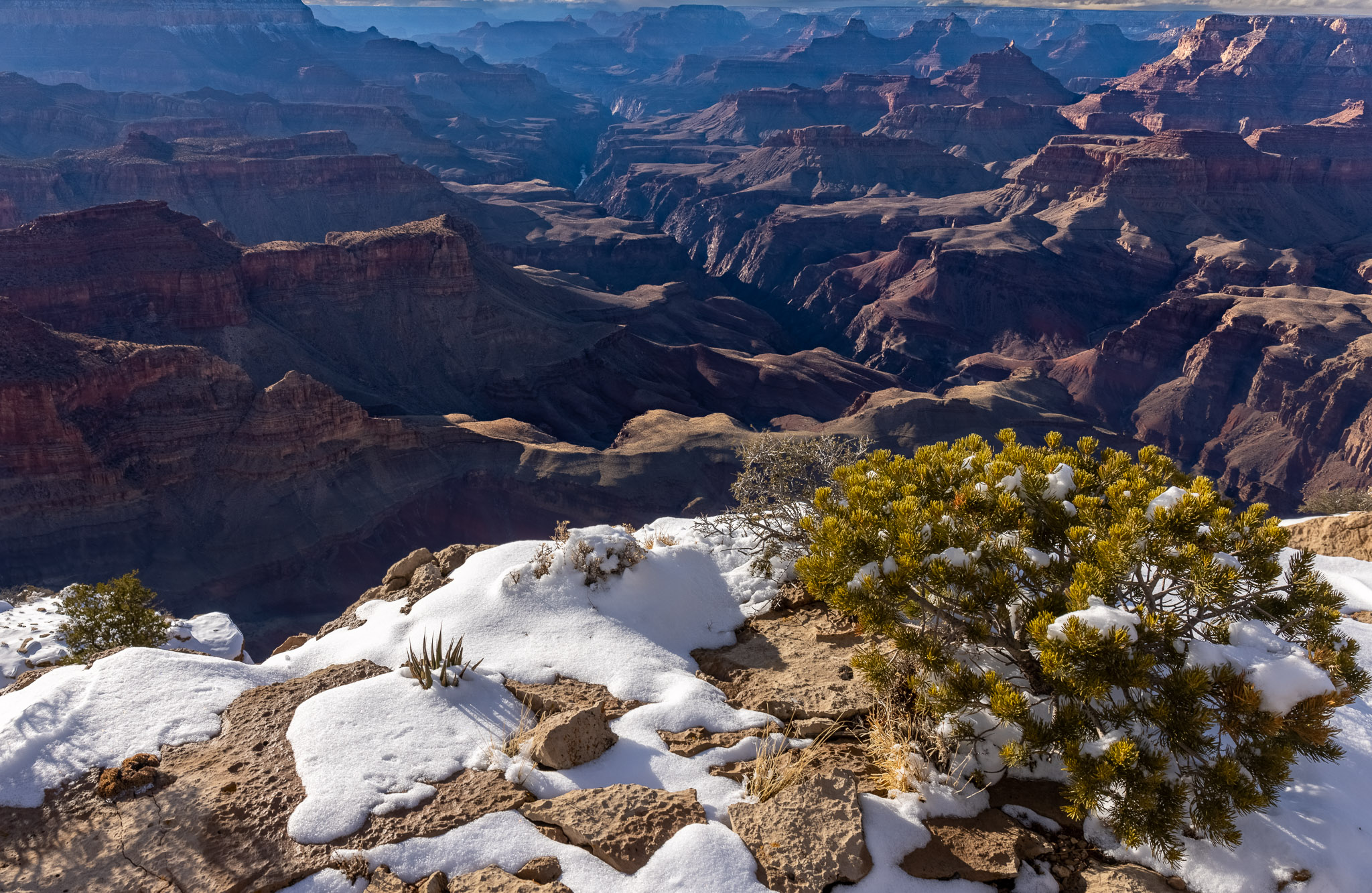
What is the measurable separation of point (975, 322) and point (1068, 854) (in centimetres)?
11004

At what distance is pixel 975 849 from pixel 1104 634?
2271mm

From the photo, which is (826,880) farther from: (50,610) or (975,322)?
(975,322)

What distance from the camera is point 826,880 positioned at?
21.9 ft

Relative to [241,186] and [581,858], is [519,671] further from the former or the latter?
[241,186]

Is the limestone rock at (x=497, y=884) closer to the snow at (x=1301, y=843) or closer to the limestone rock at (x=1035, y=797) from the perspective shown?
the limestone rock at (x=1035, y=797)

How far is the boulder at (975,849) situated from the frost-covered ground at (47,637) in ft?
54.2

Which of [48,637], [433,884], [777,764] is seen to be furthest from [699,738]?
[48,637]

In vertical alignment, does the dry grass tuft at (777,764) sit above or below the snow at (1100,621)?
below

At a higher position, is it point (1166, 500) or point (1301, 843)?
point (1166, 500)

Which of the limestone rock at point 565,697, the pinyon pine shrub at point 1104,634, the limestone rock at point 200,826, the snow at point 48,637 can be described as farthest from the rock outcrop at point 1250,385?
the limestone rock at point 200,826

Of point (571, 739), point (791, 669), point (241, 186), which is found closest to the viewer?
point (571, 739)

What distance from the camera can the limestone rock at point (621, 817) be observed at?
7.00m

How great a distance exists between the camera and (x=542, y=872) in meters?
6.86

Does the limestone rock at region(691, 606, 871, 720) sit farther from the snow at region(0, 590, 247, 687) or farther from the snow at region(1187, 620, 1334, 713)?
the snow at region(0, 590, 247, 687)
